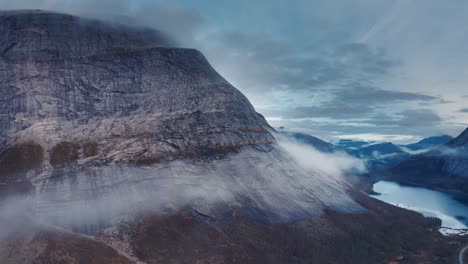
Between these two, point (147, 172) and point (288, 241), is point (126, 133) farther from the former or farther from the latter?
point (288, 241)

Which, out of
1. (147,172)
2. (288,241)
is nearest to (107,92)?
(147,172)

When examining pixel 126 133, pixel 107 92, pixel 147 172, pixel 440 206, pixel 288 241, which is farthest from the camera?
pixel 440 206

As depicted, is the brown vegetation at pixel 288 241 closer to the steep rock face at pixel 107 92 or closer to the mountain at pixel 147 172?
the mountain at pixel 147 172

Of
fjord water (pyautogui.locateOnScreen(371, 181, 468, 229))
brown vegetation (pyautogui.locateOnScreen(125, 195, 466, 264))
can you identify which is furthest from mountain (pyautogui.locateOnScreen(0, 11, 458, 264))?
fjord water (pyautogui.locateOnScreen(371, 181, 468, 229))

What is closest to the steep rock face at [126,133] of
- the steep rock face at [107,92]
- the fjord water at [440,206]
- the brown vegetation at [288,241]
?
the steep rock face at [107,92]

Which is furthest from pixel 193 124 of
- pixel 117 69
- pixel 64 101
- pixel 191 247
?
pixel 191 247

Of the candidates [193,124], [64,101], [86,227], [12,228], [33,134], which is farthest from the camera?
[193,124]

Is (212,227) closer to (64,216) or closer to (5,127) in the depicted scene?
(64,216)

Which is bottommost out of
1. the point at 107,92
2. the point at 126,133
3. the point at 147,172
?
the point at 147,172
